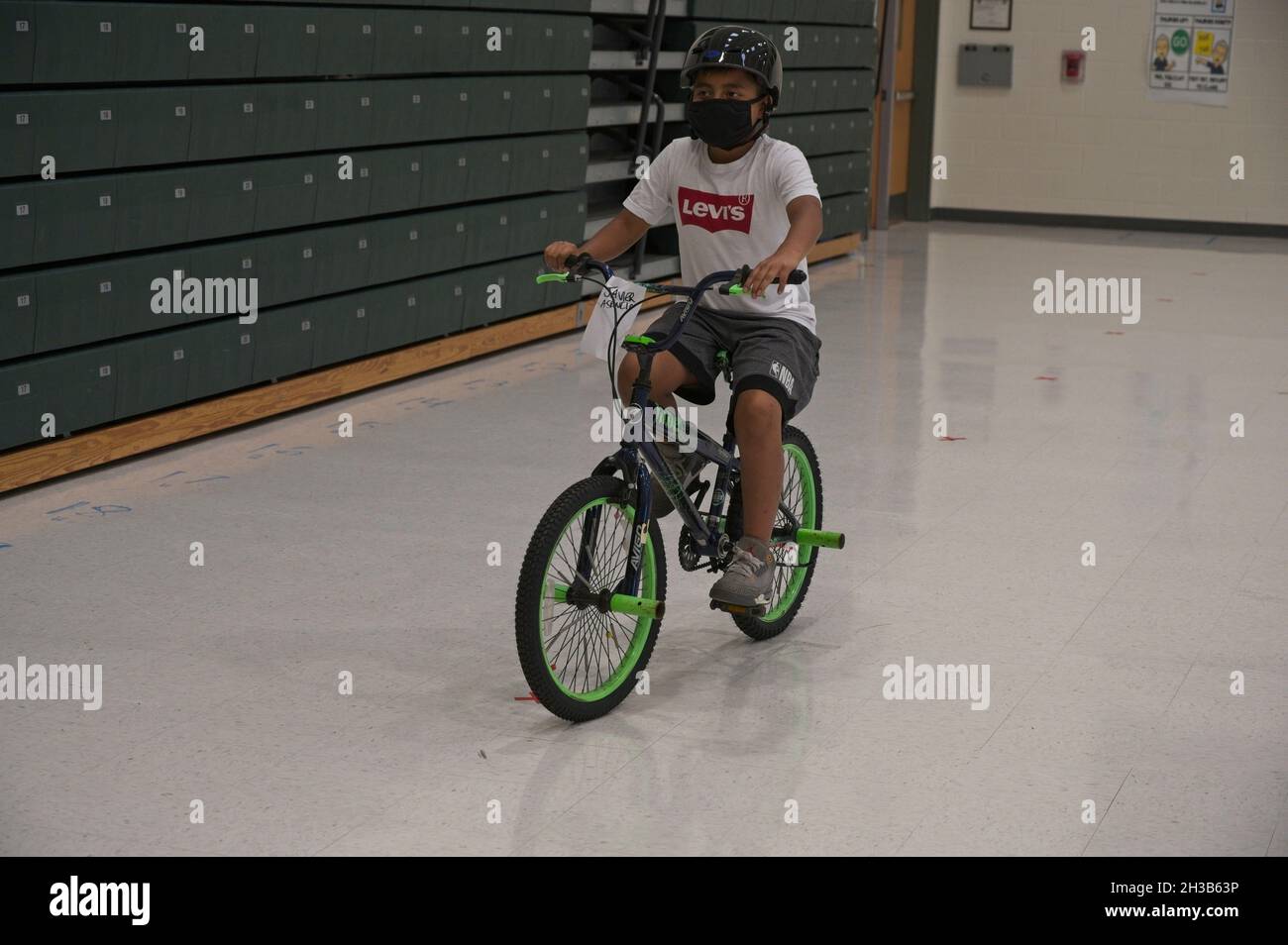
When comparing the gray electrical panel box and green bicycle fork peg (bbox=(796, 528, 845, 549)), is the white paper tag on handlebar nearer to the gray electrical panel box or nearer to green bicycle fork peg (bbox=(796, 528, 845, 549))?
green bicycle fork peg (bbox=(796, 528, 845, 549))

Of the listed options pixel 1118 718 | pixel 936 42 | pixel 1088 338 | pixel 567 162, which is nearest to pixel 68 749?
pixel 1118 718

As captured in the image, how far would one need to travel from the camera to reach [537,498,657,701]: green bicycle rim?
10.1 ft

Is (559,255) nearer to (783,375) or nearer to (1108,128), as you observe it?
(783,375)

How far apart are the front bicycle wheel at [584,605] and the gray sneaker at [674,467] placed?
3.5 inches

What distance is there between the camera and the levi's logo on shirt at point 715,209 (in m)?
3.39

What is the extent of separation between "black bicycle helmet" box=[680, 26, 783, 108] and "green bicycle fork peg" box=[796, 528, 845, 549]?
99 cm

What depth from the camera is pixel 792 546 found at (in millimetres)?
3846

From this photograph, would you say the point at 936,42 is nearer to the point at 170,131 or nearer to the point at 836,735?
the point at 170,131

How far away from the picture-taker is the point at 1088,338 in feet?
25.8

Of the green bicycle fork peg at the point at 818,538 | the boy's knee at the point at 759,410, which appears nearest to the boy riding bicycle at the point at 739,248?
the boy's knee at the point at 759,410

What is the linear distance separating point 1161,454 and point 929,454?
81cm

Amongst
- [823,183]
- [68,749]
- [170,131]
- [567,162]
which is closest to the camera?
[68,749]

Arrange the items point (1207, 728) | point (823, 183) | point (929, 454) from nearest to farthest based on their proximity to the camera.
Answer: point (1207, 728), point (929, 454), point (823, 183)
